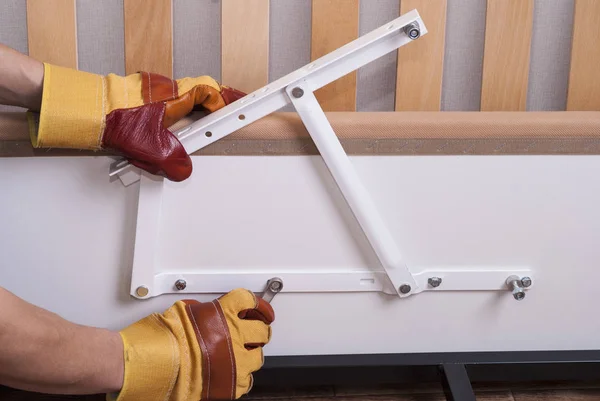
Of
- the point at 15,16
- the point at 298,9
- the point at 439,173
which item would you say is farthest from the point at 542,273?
the point at 15,16

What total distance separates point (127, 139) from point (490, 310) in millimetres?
629

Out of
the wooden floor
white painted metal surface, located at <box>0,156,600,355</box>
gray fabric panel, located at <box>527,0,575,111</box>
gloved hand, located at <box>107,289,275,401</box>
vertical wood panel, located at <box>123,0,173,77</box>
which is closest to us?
gloved hand, located at <box>107,289,275,401</box>

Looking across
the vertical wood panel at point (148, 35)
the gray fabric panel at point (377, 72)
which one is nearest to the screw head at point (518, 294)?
the gray fabric panel at point (377, 72)

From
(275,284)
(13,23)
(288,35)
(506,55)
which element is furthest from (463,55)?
(13,23)

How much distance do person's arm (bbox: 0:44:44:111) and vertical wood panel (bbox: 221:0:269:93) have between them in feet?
1.32

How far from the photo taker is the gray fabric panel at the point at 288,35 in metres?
1.31

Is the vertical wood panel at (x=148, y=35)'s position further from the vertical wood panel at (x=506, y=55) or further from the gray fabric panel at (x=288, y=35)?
the vertical wood panel at (x=506, y=55)

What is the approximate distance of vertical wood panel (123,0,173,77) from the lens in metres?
1.24

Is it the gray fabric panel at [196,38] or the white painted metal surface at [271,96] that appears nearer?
the white painted metal surface at [271,96]

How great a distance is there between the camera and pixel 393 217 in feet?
3.42

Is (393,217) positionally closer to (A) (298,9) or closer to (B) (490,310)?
(B) (490,310)

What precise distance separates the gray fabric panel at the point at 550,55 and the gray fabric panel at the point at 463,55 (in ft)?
0.37

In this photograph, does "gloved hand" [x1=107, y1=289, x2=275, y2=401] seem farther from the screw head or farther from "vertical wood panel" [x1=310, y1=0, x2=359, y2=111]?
"vertical wood panel" [x1=310, y1=0, x2=359, y2=111]

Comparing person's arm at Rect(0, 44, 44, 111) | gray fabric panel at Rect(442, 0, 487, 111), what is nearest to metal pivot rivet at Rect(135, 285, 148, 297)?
person's arm at Rect(0, 44, 44, 111)
